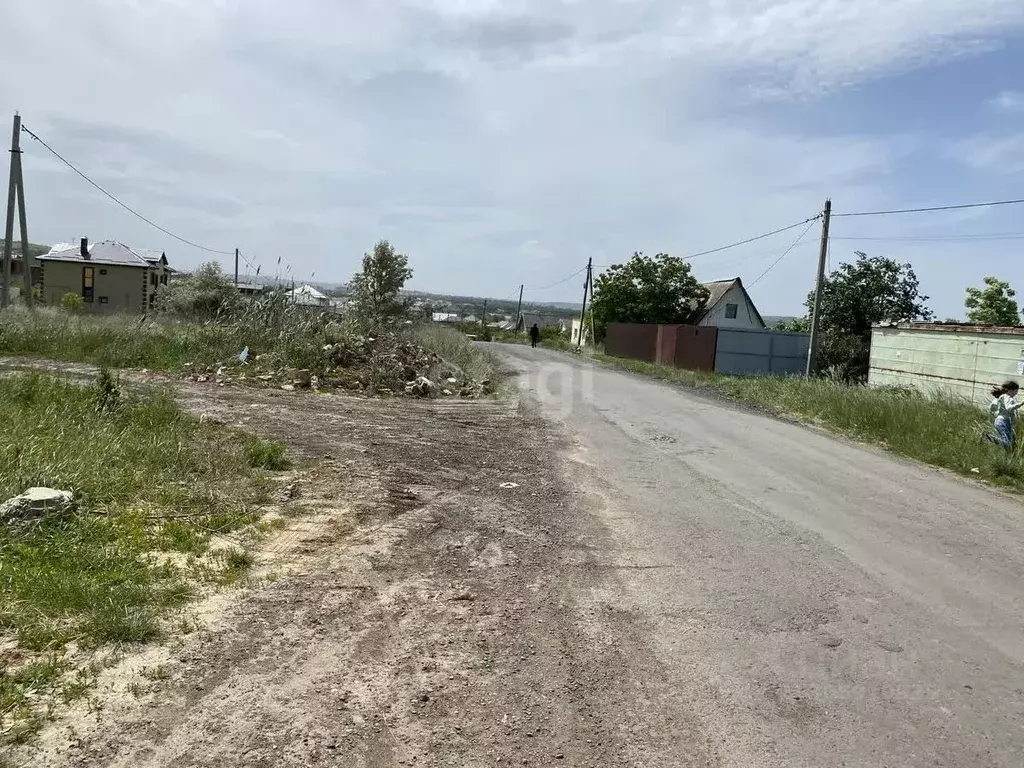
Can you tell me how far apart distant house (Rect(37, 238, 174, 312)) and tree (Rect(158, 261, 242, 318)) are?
31.8ft

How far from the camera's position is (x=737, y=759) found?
10.1 ft

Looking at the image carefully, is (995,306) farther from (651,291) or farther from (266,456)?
(266,456)

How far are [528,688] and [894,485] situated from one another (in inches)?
278

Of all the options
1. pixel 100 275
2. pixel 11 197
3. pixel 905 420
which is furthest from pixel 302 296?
pixel 100 275

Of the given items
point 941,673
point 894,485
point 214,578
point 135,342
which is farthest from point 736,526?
point 135,342

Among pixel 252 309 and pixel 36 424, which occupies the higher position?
pixel 252 309

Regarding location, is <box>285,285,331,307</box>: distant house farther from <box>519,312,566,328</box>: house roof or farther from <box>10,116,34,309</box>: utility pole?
<box>519,312,566,328</box>: house roof

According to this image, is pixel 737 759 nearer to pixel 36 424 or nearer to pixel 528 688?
pixel 528 688

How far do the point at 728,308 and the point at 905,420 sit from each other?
3355cm

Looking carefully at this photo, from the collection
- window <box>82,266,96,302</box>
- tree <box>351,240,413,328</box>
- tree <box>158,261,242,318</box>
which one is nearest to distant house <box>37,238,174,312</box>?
window <box>82,266,96,302</box>

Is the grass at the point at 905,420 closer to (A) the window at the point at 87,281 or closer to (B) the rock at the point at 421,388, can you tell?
(B) the rock at the point at 421,388

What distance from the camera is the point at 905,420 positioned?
12.5 metres

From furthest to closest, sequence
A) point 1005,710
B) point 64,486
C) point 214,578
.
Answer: point 64,486, point 214,578, point 1005,710

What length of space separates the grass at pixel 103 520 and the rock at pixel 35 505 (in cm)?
8
